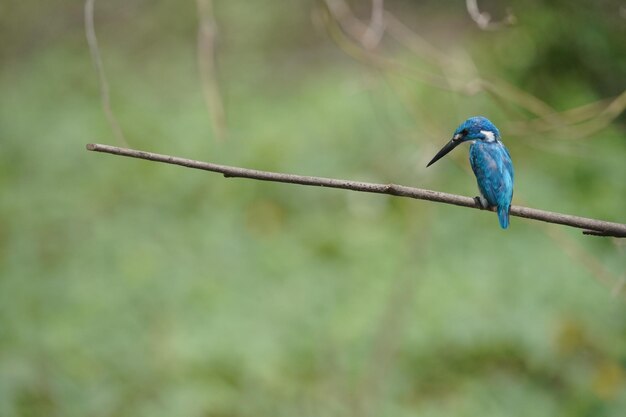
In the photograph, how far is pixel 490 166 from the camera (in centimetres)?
237

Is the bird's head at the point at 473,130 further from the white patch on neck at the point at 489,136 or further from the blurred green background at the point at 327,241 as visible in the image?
the blurred green background at the point at 327,241

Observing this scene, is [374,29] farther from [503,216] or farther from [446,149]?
[446,149]

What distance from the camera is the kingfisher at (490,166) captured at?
2195 mm

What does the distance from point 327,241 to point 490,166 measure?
3123 millimetres

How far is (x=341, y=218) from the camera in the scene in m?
5.73

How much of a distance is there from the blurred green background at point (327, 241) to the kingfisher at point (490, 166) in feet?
1.87

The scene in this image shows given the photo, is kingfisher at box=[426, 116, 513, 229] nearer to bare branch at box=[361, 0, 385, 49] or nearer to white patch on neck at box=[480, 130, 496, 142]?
white patch on neck at box=[480, 130, 496, 142]

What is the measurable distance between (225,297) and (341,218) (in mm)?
1188

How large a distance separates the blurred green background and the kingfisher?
57 cm

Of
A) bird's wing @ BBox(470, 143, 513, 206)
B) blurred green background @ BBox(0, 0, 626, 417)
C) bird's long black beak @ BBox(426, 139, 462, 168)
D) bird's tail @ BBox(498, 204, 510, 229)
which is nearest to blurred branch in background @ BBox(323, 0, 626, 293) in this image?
blurred green background @ BBox(0, 0, 626, 417)

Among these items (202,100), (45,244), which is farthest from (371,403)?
(202,100)

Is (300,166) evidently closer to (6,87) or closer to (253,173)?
(6,87)

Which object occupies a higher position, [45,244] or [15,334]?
[45,244]

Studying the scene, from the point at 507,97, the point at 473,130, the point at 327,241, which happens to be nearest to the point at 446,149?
the point at 473,130
